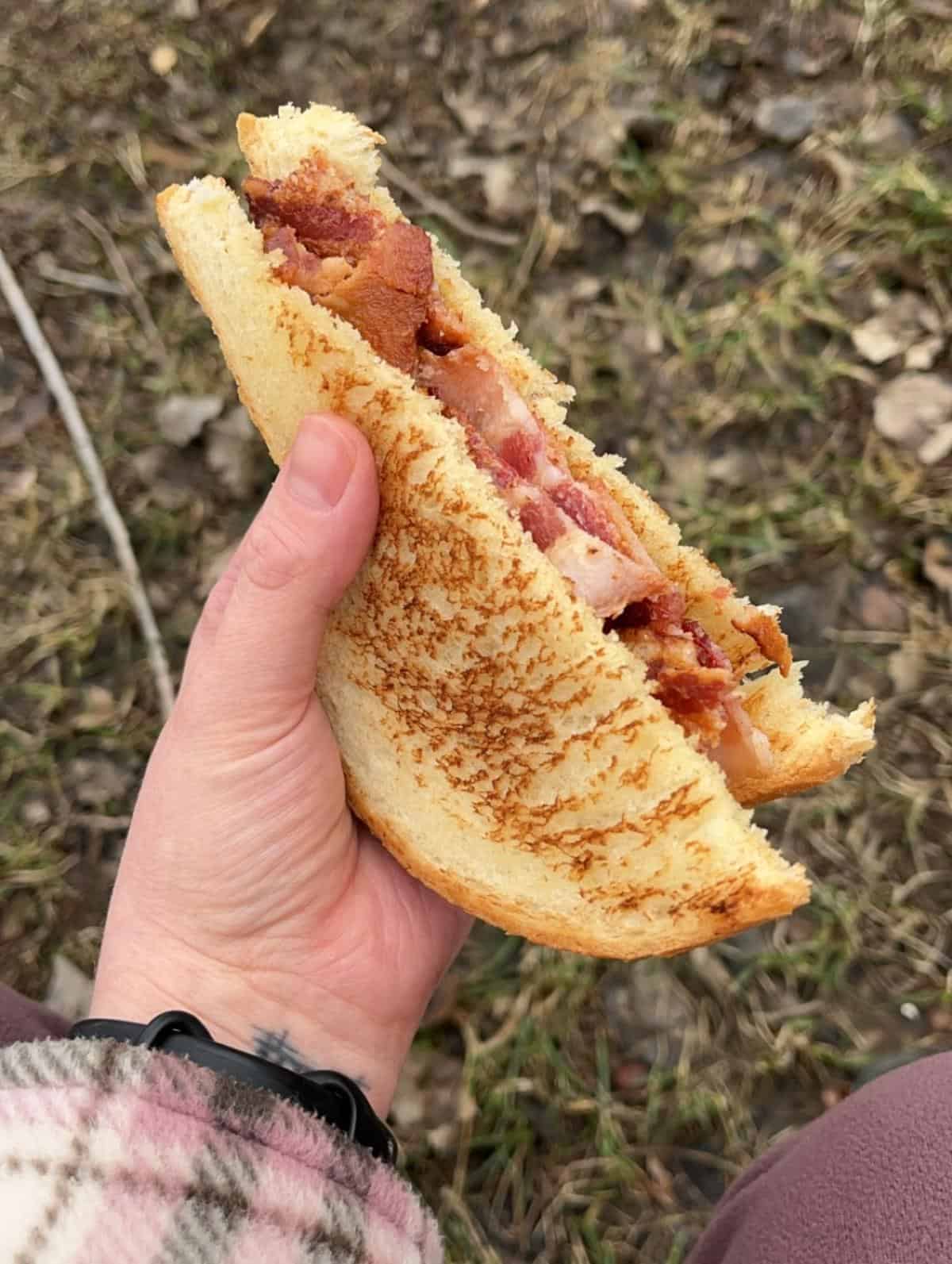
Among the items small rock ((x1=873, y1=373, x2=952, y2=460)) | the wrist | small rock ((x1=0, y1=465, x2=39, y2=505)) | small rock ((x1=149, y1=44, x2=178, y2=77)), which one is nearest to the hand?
the wrist

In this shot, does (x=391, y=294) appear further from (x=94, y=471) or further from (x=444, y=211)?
(x=94, y=471)

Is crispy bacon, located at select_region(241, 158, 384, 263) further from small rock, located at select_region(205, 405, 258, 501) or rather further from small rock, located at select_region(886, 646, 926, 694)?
small rock, located at select_region(886, 646, 926, 694)

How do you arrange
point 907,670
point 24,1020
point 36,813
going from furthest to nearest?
1. point 36,813
2. point 907,670
3. point 24,1020

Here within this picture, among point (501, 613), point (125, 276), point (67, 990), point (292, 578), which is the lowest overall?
point (67, 990)

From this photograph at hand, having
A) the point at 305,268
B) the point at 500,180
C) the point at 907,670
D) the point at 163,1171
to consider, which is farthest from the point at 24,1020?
the point at 500,180

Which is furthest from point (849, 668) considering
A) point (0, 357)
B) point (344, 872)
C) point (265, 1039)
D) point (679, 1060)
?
point (0, 357)

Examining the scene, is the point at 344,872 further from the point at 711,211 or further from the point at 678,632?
the point at 711,211
